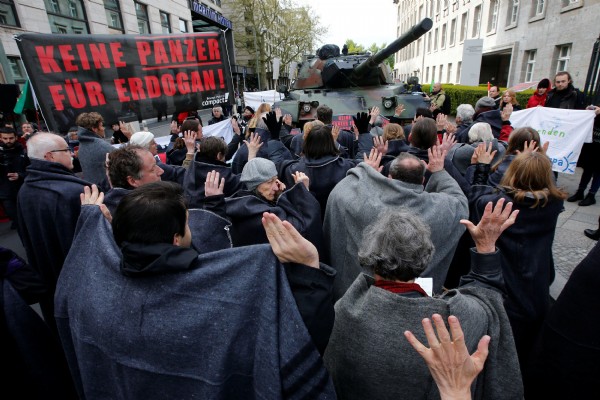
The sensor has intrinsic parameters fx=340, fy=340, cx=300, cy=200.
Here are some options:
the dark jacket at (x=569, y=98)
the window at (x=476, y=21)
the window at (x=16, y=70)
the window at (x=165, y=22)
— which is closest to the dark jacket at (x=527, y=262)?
the dark jacket at (x=569, y=98)

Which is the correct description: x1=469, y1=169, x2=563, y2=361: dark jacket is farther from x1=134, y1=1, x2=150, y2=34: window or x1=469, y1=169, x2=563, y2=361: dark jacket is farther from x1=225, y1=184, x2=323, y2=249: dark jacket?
x1=134, y1=1, x2=150, y2=34: window

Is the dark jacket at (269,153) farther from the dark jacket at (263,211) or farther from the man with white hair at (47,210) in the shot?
the man with white hair at (47,210)

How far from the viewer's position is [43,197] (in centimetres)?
257

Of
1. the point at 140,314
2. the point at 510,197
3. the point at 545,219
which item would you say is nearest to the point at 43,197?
the point at 140,314

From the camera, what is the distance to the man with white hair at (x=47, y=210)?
2574 mm

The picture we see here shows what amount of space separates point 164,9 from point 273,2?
16.6 metres

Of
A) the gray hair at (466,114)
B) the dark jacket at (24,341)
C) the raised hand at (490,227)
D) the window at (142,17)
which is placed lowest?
the dark jacket at (24,341)

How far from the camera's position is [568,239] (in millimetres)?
4605

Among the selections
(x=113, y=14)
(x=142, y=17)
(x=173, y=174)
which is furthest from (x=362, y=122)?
(x=142, y=17)

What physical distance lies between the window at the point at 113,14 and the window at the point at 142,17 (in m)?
1.38

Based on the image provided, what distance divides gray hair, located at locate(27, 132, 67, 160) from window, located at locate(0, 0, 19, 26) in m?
12.2

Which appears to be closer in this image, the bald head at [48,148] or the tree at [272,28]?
the bald head at [48,148]

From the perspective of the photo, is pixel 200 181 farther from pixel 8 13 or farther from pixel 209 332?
pixel 8 13

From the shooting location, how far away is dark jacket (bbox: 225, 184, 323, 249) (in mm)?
2312
